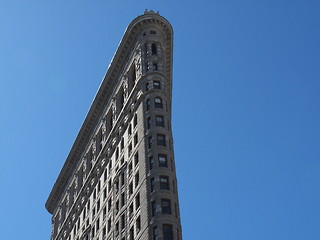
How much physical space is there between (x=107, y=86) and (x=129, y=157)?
24.0m

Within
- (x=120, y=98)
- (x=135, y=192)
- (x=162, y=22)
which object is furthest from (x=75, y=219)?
(x=162, y=22)

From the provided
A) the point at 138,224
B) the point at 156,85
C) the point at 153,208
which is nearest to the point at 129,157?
the point at 156,85

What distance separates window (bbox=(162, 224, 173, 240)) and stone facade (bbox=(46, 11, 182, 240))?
0.36 feet

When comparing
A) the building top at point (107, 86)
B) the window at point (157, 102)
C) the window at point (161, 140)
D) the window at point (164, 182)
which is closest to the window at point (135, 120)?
the window at point (157, 102)

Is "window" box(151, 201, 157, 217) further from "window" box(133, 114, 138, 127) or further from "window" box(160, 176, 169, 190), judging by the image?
"window" box(133, 114, 138, 127)

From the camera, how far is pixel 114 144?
8569 centimetres

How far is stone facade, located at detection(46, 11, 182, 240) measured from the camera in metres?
64.9

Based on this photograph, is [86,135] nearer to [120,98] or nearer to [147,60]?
[120,98]

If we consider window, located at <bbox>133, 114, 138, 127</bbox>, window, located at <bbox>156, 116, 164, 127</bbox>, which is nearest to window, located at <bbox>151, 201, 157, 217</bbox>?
window, located at <bbox>156, 116, 164, 127</bbox>

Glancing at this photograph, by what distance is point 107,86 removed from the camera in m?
97.0

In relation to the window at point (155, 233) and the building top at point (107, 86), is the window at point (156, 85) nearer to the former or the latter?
the building top at point (107, 86)

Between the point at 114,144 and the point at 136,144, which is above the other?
the point at 114,144

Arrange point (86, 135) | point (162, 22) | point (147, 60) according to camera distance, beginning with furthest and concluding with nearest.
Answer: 1. point (86, 135)
2. point (162, 22)
3. point (147, 60)

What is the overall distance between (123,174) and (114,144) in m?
9.80
